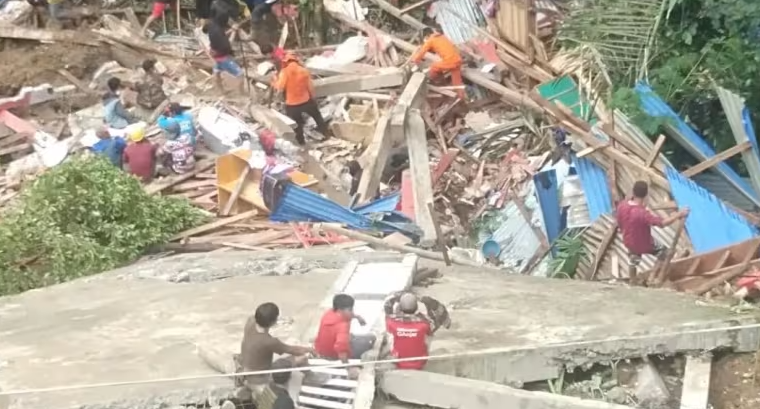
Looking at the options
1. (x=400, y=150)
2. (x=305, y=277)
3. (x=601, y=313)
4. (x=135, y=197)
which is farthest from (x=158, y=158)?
(x=601, y=313)

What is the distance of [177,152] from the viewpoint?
1335 centimetres

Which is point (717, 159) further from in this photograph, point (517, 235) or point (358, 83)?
point (358, 83)

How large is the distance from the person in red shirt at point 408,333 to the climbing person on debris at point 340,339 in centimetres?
20

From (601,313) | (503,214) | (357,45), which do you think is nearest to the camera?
(601,313)

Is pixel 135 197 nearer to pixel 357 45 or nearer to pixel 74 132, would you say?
pixel 74 132

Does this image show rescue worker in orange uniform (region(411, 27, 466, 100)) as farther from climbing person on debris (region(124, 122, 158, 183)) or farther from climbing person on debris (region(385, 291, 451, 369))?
climbing person on debris (region(385, 291, 451, 369))

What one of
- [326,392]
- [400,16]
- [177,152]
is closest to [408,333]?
[326,392]

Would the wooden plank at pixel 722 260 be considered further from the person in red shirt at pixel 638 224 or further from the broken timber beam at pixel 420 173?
the broken timber beam at pixel 420 173

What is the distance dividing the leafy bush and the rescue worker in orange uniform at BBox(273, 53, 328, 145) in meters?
3.02

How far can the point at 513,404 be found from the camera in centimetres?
684

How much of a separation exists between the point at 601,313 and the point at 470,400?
2.00 metres

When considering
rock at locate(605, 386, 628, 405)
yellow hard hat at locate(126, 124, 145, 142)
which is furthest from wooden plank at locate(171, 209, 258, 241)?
rock at locate(605, 386, 628, 405)

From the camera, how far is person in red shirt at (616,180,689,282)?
32.6ft

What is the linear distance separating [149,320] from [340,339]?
2.65 m
